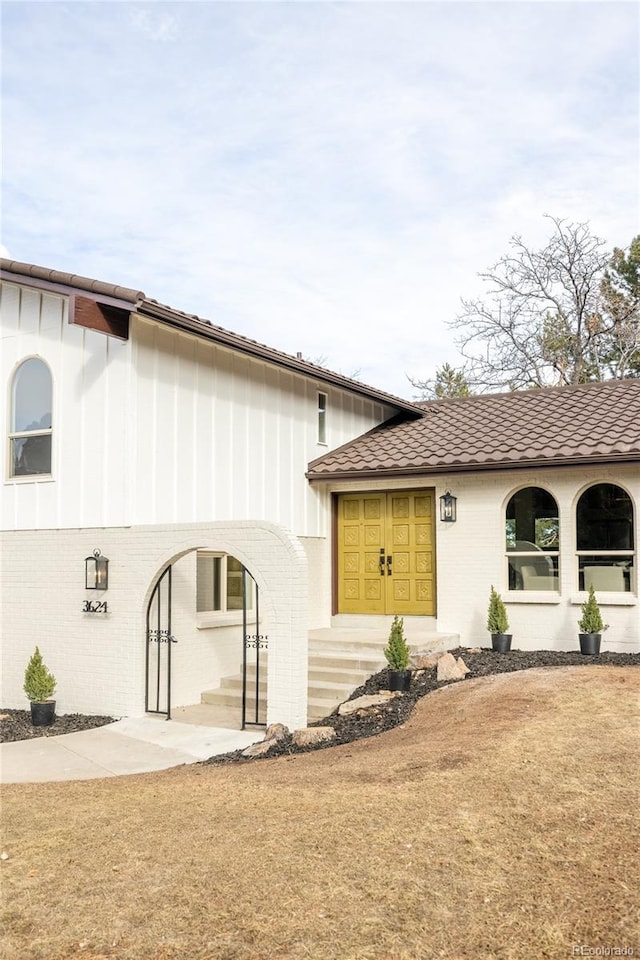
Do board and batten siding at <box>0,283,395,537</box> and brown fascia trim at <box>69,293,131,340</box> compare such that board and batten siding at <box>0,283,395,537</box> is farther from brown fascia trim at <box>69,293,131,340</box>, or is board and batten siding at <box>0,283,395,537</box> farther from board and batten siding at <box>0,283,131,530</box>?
brown fascia trim at <box>69,293,131,340</box>

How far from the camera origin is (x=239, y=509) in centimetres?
1214

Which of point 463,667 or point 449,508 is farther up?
point 449,508

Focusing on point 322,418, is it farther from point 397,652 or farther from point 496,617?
point 397,652

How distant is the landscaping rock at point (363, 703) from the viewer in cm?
981

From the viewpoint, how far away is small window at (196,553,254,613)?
38.0 feet

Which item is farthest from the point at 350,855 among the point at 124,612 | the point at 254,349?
the point at 254,349

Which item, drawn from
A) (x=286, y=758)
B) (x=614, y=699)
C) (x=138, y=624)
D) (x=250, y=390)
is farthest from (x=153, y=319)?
(x=614, y=699)

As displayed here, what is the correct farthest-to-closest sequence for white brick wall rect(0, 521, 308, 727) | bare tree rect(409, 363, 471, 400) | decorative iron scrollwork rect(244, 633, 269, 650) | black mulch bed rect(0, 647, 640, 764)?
bare tree rect(409, 363, 471, 400) < white brick wall rect(0, 521, 308, 727) < decorative iron scrollwork rect(244, 633, 269, 650) < black mulch bed rect(0, 647, 640, 764)

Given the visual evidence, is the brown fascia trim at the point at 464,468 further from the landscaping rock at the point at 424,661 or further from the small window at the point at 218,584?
the landscaping rock at the point at 424,661

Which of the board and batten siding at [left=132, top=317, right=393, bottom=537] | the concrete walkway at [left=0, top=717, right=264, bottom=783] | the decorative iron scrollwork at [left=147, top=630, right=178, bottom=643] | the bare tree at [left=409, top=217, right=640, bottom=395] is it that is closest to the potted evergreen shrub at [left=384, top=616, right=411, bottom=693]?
the concrete walkway at [left=0, top=717, right=264, bottom=783]

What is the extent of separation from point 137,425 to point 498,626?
19.8 feet

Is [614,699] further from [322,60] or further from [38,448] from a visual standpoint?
[322,60]

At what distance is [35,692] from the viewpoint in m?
10.0

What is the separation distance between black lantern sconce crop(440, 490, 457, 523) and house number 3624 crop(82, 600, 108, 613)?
219 inches
